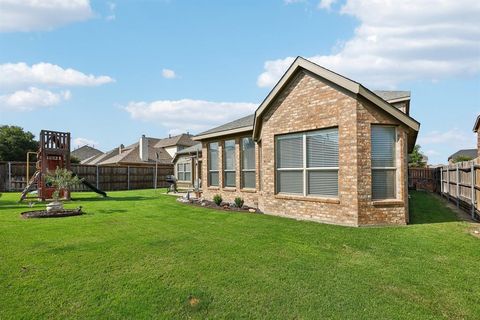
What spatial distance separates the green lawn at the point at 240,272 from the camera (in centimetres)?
381

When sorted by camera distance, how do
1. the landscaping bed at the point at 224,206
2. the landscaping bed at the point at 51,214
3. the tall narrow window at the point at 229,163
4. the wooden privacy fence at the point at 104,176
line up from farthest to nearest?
the wooden privacy fence at the point at 104,176, the tall narrow window at the point at 229,163, the landscaping bed at the point at 224,206, the landscaping bed at the point at 51,214

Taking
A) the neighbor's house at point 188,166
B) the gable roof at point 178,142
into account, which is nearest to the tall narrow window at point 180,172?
the neighbor's house at point 188,166

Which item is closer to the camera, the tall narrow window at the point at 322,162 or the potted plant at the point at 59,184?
the tall narrow window at the point at 322,162

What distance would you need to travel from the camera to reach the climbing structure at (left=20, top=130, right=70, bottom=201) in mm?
15930

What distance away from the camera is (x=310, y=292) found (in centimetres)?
420

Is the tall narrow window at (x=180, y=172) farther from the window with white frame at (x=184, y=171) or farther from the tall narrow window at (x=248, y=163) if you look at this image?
the tall narrow window at (x=248, y=163)

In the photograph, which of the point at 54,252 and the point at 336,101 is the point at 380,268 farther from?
the point at 54,252

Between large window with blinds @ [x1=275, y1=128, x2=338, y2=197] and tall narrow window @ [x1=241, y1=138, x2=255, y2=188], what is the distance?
266 cm

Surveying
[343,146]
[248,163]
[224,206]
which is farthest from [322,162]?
[224,206]

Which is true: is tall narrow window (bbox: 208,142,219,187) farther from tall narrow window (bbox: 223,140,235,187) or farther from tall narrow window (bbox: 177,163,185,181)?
tall narrow window (bbox: 177,163,185,181)

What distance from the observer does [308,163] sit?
9.47 meters

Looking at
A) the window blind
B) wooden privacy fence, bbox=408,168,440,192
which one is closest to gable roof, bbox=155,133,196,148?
the window blind

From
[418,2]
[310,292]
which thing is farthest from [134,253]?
[418,2]

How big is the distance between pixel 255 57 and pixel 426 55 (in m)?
6.73
